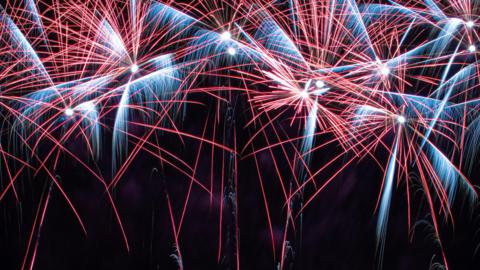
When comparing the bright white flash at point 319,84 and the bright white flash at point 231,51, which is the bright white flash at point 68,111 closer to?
the bright white flash at point 231,51

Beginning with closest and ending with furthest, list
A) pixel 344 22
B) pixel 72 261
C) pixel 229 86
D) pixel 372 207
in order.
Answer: pixel 344 22 < pixel 229 86 < pixel 372 207 < pixel 72 261

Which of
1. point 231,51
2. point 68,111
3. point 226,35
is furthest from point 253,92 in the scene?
point 68,111

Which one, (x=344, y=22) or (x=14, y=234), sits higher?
(x=344, y=22)

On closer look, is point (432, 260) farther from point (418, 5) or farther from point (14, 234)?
point (14, 234)

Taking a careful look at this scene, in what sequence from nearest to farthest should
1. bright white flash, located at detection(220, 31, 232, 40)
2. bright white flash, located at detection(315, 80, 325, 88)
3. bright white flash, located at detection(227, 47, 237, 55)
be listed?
bright white flash, located at detection(315, 80, 325, 88) < bright white flash, located at detection(220, 31, 232, 40) < bright white flash, located at detection(227, 47, 237, 55)

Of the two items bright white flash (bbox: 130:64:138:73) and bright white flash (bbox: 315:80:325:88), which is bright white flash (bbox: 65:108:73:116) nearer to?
bright white flash (bbox: 130:64:138:73)

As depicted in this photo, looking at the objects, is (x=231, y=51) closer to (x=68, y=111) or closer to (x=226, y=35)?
(x=226, y=35)

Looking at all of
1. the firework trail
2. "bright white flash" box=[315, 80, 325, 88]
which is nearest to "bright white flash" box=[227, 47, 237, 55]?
the firework trail

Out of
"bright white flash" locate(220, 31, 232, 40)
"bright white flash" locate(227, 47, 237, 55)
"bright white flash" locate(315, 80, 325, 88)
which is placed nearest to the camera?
"bright white flash" locate(315, 80, 325, 88)

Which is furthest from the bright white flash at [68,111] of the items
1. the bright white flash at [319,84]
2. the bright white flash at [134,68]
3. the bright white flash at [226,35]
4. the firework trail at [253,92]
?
the bright white flash at [319,84]

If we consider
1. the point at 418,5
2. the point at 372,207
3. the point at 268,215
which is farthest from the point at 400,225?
A: the point at 418,5
